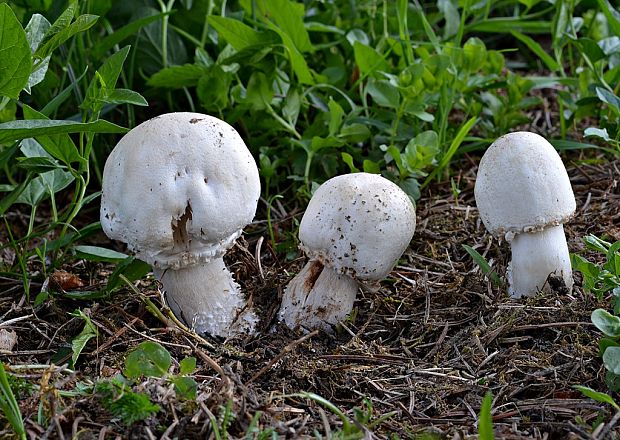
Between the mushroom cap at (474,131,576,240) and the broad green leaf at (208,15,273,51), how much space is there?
4.11 feet

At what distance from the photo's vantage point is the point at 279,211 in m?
3.51

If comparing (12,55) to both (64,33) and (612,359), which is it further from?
(612,359)

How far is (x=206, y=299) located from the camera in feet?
8.93

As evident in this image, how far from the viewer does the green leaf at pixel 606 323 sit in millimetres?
2146

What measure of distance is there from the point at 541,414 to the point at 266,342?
0.96 m

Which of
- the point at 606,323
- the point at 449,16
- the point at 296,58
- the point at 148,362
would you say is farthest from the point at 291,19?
the point at 606,323

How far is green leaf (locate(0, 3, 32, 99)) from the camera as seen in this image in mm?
2225

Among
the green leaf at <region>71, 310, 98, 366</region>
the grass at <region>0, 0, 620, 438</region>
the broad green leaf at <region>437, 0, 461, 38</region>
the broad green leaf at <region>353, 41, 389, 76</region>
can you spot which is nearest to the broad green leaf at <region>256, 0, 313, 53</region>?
the grass at <region>0, 0, 620, 438</region>

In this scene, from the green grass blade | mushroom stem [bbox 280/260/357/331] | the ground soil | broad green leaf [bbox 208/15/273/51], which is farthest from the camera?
broad green leaf [bbox 208/15/273/51]

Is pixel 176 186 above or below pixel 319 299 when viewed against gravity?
above

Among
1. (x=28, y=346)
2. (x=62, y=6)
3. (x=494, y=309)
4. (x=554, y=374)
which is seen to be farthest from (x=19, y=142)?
(x=554, y=374)

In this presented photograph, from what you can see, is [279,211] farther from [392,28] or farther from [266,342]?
[392,28]

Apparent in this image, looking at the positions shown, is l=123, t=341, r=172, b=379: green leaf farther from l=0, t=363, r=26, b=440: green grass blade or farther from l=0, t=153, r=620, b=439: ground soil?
l=0, t=363, r=26, b=440: green grass blade

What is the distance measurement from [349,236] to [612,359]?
88 cm
